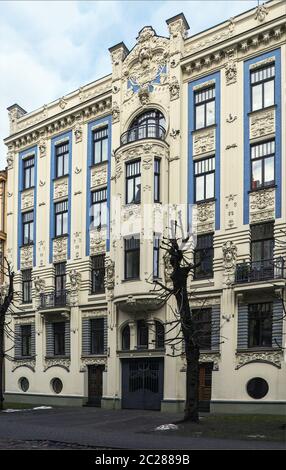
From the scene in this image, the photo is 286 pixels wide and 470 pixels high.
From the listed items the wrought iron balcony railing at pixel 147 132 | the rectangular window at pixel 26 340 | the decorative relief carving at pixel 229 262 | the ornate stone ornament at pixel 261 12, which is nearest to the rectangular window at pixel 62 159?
the wrought iron balcony railing at pixel 147 132

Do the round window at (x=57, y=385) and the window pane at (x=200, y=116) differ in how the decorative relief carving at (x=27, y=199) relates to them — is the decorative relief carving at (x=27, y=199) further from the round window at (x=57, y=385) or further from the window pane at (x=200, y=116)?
→ the window pane at (x=200, y=116)

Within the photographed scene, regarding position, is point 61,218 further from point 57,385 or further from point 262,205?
point 262,205

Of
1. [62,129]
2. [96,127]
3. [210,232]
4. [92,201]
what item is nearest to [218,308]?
[210,232]

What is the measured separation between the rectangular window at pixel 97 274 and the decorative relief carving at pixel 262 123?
11.6 meters

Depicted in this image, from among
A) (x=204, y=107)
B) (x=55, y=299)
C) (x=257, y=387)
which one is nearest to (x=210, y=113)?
(x=204, y=107)

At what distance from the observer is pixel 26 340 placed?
40688 mm

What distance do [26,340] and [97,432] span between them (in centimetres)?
1926

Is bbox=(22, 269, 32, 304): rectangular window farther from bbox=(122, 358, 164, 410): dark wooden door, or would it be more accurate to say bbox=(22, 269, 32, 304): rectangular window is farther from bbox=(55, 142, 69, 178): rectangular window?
bbox=(122, 358, 164, 410): dark wooden door

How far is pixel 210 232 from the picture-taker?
31.4 meters

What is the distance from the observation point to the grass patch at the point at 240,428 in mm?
19938

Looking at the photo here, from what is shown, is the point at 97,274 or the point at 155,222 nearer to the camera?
the point at 155,222

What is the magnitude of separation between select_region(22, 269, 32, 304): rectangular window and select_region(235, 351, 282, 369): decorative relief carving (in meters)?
16.9

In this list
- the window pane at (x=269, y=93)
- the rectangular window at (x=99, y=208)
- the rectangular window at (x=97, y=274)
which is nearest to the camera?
the window pane at (x=269, y=93)
